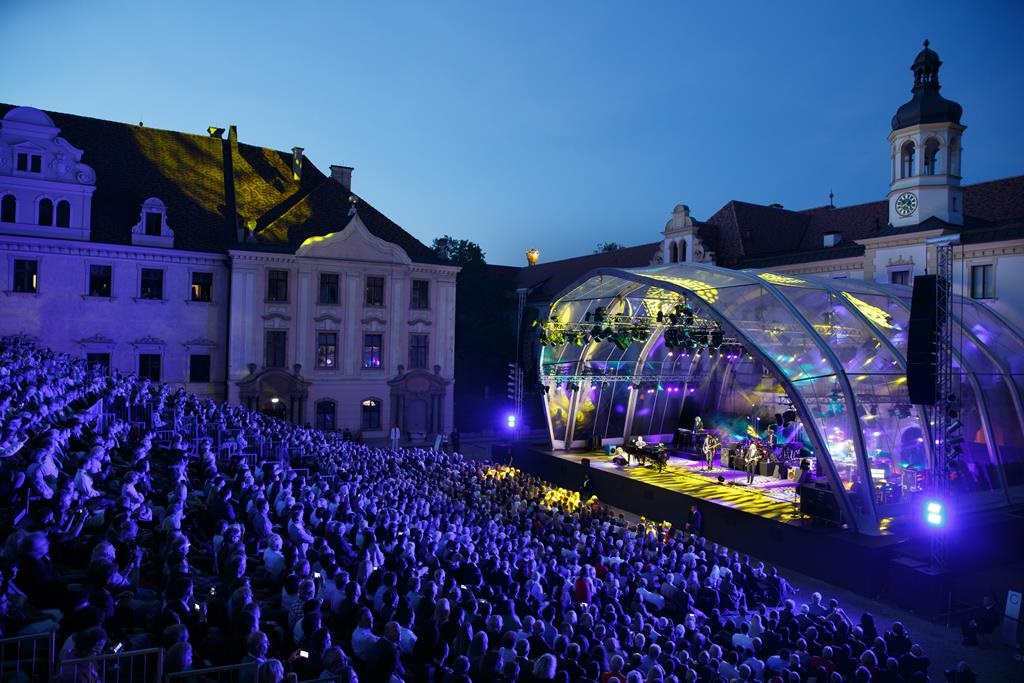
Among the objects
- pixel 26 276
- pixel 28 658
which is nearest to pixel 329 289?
pixel 26 276

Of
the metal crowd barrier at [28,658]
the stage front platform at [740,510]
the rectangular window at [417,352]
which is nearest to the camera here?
the metal crowd barrier at [28,658]

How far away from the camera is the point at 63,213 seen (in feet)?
97.3

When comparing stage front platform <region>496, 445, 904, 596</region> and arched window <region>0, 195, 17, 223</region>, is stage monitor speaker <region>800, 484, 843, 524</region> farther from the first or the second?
arched window <region>0, 195, 17, 223</region>

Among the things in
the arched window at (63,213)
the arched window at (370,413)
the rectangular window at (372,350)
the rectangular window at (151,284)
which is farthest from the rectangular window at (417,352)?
the arched window at (63,213)

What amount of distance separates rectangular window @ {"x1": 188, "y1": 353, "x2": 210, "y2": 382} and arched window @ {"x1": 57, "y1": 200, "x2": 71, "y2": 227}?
306 inches

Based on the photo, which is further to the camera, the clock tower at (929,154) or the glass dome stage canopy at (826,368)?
the clock tower at (929,154)

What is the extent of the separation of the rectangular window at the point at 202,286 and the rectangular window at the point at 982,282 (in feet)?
114

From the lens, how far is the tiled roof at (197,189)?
1266 inches

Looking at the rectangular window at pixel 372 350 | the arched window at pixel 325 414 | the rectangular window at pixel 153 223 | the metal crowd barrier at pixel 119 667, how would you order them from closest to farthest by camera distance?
the metal crowd barrier at pixel 119 667 < the rectangular window at pixel 153 223 < the arched window at pixel 325 414 < the rectangular window at pixel 372 350

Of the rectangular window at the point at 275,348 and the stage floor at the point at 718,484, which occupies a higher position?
the rectangular window at the point at 275,348

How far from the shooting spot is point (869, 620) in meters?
10.4

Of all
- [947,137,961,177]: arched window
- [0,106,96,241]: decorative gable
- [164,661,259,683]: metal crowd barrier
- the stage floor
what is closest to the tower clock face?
[947,137,961,177]: arched window

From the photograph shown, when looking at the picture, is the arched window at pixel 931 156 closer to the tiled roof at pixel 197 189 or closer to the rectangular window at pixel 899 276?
the rectangular window at pixel 899 276

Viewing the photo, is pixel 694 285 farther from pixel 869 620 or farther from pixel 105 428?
pixel 105 428
